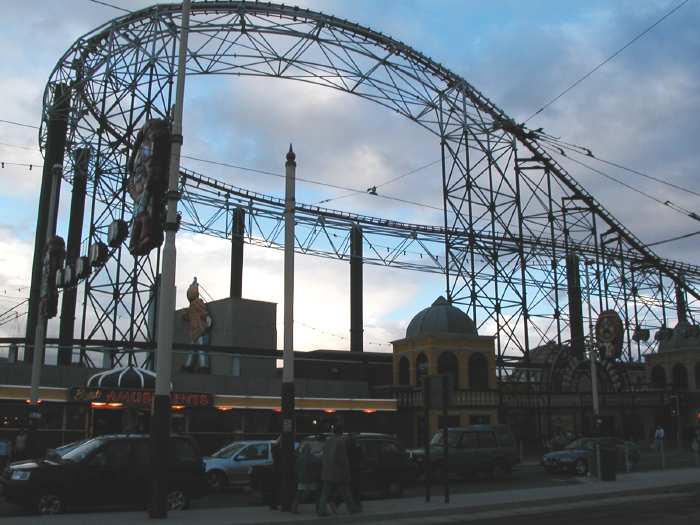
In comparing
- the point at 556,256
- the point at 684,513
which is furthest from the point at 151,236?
the point at 556,256

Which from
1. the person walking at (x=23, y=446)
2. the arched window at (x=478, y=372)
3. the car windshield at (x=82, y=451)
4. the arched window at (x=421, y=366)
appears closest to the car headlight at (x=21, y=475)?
the car windshield at (x=82, y=451)

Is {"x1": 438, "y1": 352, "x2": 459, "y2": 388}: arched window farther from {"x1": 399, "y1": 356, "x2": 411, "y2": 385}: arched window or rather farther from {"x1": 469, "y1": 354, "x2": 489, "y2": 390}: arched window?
{"x1": 399, "y1": 356, "x2": 411, "y2": 385}: arched window

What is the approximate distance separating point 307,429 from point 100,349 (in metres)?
10.4

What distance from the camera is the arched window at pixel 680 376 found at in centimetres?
6304

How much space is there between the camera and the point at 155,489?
13977 mm

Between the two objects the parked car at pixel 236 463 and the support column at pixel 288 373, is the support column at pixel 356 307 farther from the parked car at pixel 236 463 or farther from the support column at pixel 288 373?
the support column at pixel 288 373

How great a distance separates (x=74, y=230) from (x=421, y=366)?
2120 centimetres

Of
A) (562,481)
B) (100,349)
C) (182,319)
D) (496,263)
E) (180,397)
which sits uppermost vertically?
(496,263)

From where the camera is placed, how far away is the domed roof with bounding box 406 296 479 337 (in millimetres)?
41750

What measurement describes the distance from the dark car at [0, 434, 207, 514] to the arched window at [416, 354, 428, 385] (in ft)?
80.5

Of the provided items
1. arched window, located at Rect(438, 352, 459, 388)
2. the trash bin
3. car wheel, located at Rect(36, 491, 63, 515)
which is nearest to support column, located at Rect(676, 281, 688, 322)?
arched window, located at Rect(438, 352, 459, 388)

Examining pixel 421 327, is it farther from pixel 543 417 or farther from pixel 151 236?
pixel 151 236

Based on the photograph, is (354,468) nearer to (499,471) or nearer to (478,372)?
(499,471)

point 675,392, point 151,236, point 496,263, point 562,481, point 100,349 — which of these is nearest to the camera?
point 151,236
